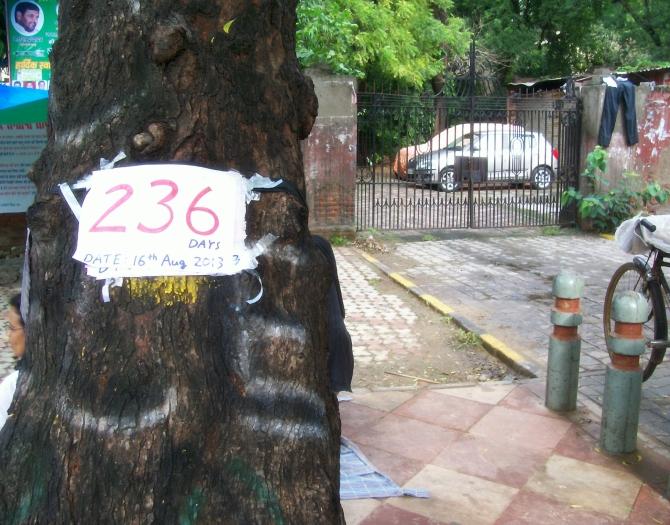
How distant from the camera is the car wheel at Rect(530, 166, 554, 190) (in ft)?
44.9

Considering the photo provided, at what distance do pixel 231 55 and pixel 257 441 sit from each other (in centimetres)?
108

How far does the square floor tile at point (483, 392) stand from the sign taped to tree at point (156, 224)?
11.8 feet

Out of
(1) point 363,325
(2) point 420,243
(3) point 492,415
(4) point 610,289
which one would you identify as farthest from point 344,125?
(3) point 492,415

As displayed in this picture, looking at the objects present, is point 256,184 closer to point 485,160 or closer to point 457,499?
point 457,499

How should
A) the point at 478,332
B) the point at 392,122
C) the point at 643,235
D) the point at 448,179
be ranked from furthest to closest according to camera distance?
the point at 448,179 → the point at 392,122 → the point at 478,332 → the point at 643,235

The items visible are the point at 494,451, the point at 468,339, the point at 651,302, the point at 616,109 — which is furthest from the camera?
the point at 616,109

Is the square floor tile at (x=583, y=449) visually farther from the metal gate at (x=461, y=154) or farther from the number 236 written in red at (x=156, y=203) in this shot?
the metal gate at (x=461, y=154)

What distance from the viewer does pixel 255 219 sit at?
2113mm

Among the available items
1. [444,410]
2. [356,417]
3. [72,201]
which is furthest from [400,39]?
[72,201]

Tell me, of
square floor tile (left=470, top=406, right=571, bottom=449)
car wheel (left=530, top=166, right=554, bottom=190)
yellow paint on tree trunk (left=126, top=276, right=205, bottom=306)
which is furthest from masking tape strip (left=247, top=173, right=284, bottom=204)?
car wheel (left=530, top=166, right=554, bottom=190)

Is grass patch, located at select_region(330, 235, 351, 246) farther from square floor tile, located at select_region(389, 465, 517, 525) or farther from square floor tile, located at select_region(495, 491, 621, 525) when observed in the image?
square floor tile, located at select_region(495, 491, 621, 525)

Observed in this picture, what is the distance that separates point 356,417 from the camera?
495 centimetres

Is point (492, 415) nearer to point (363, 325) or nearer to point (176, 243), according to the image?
point (363, 325)

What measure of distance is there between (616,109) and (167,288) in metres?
12.0
